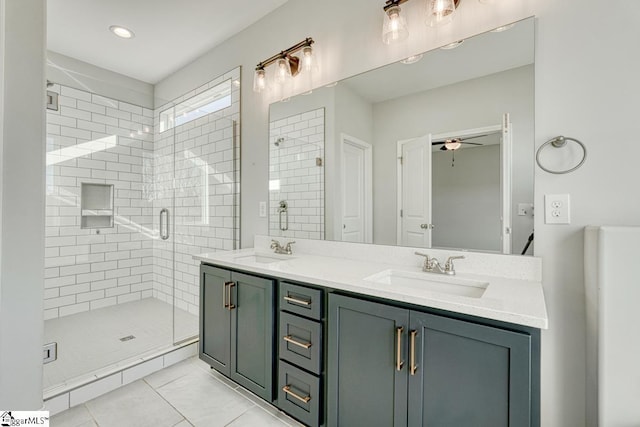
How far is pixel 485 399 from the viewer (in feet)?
3.14

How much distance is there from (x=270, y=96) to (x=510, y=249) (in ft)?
6.60

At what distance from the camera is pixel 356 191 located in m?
1.88

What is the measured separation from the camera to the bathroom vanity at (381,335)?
37.0 inches

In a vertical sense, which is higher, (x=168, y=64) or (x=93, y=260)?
(x=168, y=64)

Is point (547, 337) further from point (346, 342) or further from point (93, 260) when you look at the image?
point (93, 260)

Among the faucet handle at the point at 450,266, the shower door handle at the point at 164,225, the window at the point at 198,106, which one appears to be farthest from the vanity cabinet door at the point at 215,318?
the window at the point at 198,106

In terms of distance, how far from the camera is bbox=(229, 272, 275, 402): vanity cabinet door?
157 centimetres

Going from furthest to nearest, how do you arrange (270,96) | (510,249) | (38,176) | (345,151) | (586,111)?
(270,96)
(345,151)
(38,176)
(510,249)
(586,111)

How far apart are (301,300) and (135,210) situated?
8.55ft

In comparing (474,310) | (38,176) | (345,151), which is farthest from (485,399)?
(38,176)

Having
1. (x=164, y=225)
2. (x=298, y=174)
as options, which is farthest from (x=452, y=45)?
(x=164, y=225)

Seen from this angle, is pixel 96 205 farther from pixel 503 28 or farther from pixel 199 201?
pixel 503 28

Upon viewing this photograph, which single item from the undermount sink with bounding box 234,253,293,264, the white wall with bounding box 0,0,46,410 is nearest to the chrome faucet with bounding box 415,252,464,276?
the undermount sink with bounding box 234,253,293,264

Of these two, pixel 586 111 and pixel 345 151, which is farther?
pixel 345 151
